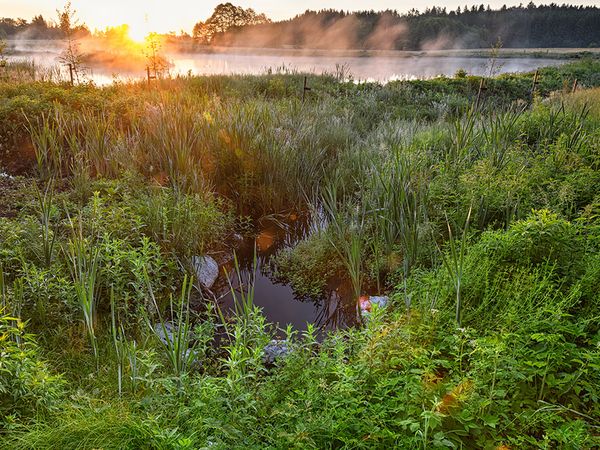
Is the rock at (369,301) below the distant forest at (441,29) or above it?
below

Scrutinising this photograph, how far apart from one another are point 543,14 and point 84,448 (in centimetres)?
9203

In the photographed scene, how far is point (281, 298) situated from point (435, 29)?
72544 millimetres

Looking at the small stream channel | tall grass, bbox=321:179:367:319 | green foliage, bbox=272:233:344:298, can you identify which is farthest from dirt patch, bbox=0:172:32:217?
tall grass, bbox=321:179:367:319

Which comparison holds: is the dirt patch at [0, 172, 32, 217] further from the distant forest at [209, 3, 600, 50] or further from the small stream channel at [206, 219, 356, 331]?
the distant forest at [209, 3, 600, 50]

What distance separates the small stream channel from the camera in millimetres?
3707

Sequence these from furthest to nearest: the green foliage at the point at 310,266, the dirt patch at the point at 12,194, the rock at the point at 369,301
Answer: the dirt patch at the point at 12,194
the green foliage at the point at 310,266
the rock at the point at 369,301

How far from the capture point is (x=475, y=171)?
4129 millimetres

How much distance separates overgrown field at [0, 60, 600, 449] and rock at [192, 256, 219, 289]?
9 centimetres

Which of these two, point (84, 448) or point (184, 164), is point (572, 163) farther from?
point (84, 448)

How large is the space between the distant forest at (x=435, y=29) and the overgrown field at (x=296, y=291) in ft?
195

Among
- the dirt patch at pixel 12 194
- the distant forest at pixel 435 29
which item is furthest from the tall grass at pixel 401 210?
the distant forest at pixel 435 29

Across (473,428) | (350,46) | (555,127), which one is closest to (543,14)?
(350,46)

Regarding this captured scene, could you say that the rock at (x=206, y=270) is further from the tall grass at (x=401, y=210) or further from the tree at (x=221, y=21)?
the tree at (x=221, y=21)

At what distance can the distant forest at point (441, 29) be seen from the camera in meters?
65.5
